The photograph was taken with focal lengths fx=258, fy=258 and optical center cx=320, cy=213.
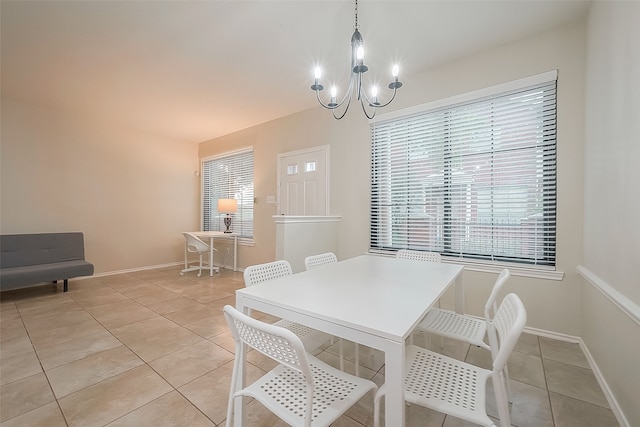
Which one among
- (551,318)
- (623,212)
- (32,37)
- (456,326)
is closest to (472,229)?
(551,318)

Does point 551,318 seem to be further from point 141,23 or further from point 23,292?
point 23,292

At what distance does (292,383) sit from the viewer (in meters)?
1.09

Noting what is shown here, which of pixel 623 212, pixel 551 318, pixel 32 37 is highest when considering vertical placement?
pixel 32 37

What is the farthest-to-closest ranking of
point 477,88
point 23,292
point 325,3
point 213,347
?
point 23,292
point 477,88
point 213,347
point 325,3

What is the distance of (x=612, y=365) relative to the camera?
1581 millimetres

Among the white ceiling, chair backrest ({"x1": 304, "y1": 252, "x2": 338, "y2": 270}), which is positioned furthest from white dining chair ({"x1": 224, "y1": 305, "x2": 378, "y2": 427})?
the white ceiling

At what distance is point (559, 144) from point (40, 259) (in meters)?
6.47

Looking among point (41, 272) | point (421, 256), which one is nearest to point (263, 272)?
point (421, 256)

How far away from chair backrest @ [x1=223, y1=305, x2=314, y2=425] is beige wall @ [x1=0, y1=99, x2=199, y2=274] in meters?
4.99

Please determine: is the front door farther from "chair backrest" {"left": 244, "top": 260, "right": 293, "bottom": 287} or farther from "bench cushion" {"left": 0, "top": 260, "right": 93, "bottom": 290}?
"bench cushion" {"left": 0, "top": 260, "right": 93, "bottom": 290}

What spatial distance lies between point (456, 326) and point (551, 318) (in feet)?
4.78

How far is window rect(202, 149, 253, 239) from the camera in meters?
5.05

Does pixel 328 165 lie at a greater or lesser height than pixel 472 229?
greater

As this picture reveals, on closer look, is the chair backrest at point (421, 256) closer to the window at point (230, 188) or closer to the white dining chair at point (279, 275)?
the white dining chair at point (279, 275)
